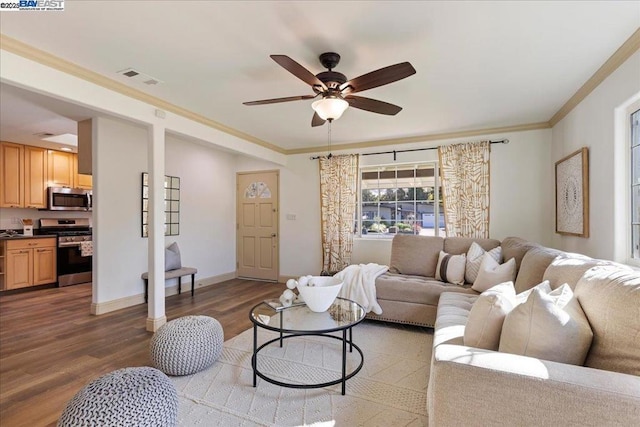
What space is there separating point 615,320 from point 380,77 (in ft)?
5.92

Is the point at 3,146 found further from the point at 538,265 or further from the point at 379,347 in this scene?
the point at 538,265

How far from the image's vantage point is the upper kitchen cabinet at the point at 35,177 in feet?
17.1

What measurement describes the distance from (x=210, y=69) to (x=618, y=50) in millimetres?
3120

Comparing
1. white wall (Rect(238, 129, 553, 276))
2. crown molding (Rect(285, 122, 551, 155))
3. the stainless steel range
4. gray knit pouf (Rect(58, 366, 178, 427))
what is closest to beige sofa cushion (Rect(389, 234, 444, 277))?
white wall (Rect(238, 129, 553, 276))

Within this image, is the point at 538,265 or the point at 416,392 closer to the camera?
the point at 416,392

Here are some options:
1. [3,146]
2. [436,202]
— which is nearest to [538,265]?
[436,202]

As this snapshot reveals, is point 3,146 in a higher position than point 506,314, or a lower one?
higher

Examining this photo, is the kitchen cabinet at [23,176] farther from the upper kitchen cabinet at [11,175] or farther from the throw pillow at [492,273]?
the throw pillow at [492,273]

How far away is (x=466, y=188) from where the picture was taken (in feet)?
14.4

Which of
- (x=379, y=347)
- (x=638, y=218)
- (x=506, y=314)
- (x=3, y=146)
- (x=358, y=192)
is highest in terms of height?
(x=3, y=146)

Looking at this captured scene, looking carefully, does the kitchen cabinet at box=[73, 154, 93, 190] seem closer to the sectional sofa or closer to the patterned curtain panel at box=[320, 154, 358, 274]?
the patterned curtain panel at box=[320, 154, 358, 274]

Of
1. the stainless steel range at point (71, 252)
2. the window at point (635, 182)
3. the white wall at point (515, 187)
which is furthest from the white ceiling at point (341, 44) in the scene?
the stainless steel range at point (71, 252)

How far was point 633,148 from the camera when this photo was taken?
2426mm

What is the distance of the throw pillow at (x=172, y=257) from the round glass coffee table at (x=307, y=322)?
2.58 m
